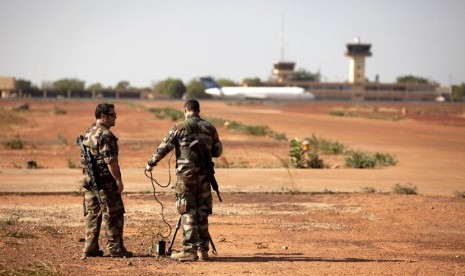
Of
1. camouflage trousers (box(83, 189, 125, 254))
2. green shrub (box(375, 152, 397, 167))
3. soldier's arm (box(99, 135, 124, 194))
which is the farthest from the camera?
A: green shrub (box(375, 152, 397, 167))

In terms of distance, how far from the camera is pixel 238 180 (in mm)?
23094

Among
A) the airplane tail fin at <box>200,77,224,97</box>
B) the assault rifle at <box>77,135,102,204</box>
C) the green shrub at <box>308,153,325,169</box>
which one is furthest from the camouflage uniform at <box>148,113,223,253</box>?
the airplane tail fin at <box>200,77,224,97</box>

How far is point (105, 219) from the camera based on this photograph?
12.1 meters

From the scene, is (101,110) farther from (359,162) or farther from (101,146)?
(359,162)

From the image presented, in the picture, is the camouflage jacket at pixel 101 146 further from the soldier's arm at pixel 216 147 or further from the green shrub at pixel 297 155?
the green shrub at pixel 297 155

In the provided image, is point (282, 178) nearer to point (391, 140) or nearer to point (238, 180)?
point (238, 180)

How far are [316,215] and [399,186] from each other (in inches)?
176

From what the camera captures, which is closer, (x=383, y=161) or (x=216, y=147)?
(x=216, y=147)

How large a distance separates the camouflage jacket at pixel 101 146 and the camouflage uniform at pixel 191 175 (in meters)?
0.52

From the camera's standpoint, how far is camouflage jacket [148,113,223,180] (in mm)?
11992

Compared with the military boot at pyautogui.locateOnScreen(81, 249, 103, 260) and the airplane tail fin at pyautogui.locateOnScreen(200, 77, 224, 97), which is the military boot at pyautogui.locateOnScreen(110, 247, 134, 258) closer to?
the military boot at pyautogui.locateOnScreen(81, 249, 103, 260)

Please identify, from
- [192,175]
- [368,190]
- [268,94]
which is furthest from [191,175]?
[268,94]

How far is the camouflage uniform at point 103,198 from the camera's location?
1191cm

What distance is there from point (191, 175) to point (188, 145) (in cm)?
39
